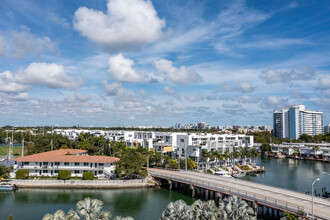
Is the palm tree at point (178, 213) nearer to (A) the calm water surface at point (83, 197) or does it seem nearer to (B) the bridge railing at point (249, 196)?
(B) the bridge railing at point (249, 196)

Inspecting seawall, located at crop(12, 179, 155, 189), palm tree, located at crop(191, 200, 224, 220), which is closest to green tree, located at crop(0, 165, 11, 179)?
seawall, located at crop(12, 179, 155, 189)

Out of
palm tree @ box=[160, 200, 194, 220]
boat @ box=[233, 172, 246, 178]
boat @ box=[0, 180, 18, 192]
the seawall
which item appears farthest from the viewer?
boat @ box=[233, 172, 246, 178]

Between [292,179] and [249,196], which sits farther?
[292,179]

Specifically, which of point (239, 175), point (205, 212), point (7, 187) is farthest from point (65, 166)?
point (239, 175)

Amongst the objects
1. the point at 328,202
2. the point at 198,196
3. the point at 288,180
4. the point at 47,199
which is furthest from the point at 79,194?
the point at 288,180

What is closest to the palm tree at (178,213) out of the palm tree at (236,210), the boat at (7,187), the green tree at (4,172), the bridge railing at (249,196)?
the palm tree at (236,210)

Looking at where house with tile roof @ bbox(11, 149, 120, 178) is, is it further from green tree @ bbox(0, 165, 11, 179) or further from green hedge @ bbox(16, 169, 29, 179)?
green hedge @ bbox(16, 169, 29, 179)

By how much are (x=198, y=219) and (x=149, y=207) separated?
25.0 m

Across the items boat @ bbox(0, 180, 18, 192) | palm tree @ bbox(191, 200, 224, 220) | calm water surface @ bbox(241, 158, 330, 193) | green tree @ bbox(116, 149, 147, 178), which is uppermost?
palm tree @ bbox(191, 200, 224, 220)

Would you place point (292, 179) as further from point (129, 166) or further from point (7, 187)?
point (7, 187)

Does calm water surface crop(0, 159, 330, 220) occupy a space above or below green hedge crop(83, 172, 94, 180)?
below

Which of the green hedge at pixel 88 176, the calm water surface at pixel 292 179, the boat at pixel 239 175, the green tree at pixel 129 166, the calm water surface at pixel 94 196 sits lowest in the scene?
the calm water surface at pixel 292 179

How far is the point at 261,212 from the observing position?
43656 millimetres

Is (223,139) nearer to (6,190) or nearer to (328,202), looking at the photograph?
(328,202)
